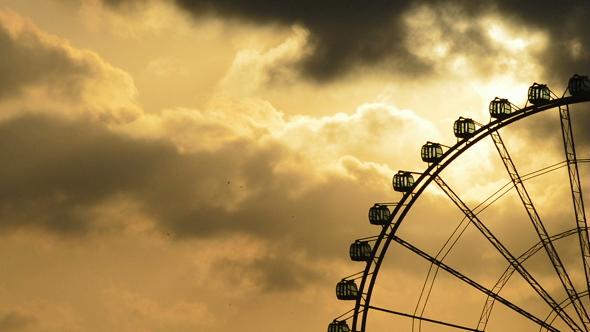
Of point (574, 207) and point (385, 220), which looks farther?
point (385, 220)

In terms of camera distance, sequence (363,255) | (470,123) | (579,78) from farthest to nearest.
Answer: (363,255) → (470,123) → (579,78)

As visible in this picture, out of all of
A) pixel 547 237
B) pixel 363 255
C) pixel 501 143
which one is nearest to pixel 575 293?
pixel 547 237

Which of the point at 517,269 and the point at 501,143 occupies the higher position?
the point at 501,143

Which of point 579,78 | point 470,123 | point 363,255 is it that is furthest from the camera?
point 363,255

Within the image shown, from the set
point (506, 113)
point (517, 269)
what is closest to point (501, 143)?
point (506, 113)

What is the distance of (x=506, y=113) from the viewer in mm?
103938

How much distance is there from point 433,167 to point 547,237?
1075 cm

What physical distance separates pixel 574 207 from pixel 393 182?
1625 centimetres

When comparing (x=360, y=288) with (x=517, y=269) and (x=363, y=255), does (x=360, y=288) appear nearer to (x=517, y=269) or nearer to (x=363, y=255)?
(x=363, y=255)

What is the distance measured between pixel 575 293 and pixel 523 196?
834 cm

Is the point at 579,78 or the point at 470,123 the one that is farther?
the point at 470,123

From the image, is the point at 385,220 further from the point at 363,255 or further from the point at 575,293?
the point at 575,293

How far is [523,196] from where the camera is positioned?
104 m

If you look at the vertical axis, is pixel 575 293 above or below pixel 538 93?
below
